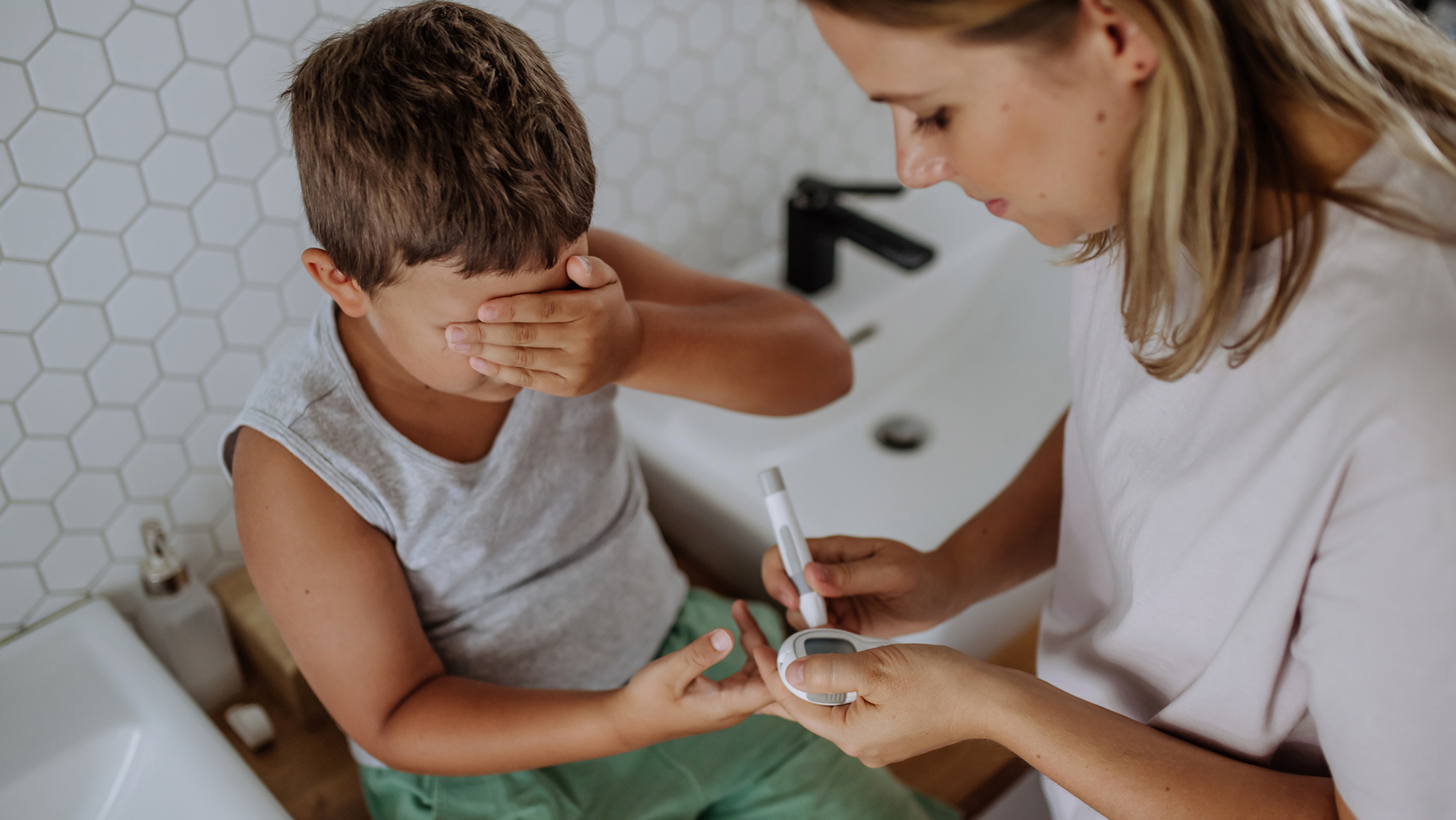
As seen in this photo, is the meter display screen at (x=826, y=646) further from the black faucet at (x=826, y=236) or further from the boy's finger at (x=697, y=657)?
the black faucet at (x=826, y=236)

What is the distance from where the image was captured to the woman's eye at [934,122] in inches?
22.1


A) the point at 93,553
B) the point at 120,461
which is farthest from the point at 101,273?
the point at 93,553

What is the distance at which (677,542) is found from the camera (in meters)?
1.29

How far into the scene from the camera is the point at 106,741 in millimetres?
892

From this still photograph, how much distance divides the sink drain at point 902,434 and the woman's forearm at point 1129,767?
22.1 inches

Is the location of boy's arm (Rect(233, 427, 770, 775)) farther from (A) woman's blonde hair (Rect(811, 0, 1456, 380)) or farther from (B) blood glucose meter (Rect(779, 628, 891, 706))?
(A) woman's blonde hair (Rect(811, 0, 1456, 380))

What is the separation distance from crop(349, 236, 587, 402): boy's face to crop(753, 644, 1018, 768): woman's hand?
33 cm

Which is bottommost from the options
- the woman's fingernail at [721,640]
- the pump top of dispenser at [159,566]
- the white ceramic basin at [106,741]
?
the white ceramic basin at [106,741]

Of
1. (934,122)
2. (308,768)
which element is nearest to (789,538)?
(934,122)

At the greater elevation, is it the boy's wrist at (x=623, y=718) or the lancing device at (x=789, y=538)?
the lancing device at (x=789, y=538)

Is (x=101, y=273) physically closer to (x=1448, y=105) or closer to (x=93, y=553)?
(x=93, y=553)

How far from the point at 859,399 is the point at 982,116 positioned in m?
0.77

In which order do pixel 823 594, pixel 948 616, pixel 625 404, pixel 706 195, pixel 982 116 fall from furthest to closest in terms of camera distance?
pixel 706 195, pixel 625 404, pixel 948 616, pixel 823 594, pixel 982 116

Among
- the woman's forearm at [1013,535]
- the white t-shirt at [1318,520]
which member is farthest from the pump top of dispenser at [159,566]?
the white t-shirt at [1318,520]
